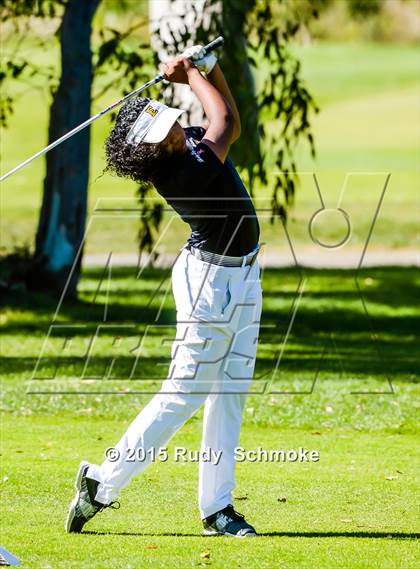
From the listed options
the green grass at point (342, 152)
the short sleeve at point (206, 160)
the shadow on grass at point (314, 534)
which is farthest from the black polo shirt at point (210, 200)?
the green grass at point (342, 152)

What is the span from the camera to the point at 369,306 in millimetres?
14906

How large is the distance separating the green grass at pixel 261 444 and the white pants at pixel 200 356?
33cm

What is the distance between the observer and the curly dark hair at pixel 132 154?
19.0 ft

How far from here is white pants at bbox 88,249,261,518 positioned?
593cm

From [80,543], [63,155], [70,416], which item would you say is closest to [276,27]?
[63,155]

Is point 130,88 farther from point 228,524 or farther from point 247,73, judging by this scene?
point 228,524

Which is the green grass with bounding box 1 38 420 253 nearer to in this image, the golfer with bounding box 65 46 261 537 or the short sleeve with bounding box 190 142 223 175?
the golfer with bounding box 65 46 261 537

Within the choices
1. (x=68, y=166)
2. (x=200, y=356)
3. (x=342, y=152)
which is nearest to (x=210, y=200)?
(x=200, y=356)

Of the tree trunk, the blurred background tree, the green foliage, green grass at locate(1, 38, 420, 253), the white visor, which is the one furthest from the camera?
green grass at locate(1, 38, 420, 253)

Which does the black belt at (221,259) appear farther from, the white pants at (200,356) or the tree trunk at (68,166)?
the tree trunk at (68,166)

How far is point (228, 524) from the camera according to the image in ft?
19.9

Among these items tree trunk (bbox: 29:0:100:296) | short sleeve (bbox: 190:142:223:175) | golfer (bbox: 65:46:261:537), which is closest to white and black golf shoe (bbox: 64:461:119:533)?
golfer (bbox: 65:46:261:537)

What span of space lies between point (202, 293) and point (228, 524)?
1.04 m

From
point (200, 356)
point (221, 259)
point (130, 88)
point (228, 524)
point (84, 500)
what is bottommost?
point (130, 88)
